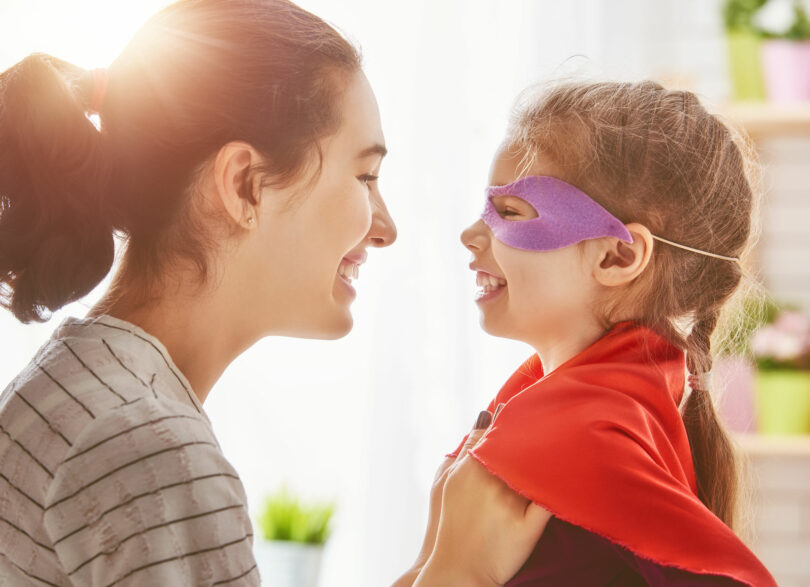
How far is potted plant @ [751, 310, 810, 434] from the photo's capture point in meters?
2.65

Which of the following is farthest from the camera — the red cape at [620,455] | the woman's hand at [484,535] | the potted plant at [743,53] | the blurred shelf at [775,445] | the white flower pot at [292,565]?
the potted plant at [743,53]

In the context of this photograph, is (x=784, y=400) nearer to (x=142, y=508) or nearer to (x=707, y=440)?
(x=707, y=440)

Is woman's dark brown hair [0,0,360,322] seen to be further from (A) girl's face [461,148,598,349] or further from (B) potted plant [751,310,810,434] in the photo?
(B) potted plant [751,310,810,434]

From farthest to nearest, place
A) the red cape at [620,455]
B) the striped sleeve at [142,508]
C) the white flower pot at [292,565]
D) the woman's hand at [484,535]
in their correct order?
the white flower pot at [292,565]
the woman's hand at [484,535]
the red cape at [620,455]
the striped sleeve at [142,508]

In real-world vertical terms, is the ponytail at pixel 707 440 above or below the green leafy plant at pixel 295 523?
above

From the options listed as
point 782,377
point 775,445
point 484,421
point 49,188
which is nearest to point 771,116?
point 782,377

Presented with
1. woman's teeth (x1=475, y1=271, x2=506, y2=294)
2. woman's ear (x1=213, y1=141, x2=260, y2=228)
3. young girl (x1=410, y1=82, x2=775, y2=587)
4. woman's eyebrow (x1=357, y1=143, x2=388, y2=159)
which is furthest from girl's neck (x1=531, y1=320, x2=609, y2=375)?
woman's ear (x1=213, y1=141, x2=260, y2=228)

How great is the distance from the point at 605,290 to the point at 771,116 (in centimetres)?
161

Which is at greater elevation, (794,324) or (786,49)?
(786,49)

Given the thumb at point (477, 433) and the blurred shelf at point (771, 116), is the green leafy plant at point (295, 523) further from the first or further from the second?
the blurred shelf at point (771, 116)

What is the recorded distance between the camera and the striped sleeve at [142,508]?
95 centimetres

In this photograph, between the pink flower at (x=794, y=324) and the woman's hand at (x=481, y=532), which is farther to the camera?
the pink flower at (x=794, y=324)

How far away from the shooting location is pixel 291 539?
2.60m

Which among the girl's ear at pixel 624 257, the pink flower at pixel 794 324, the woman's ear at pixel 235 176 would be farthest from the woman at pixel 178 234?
the pink flower at pixel 794 324
